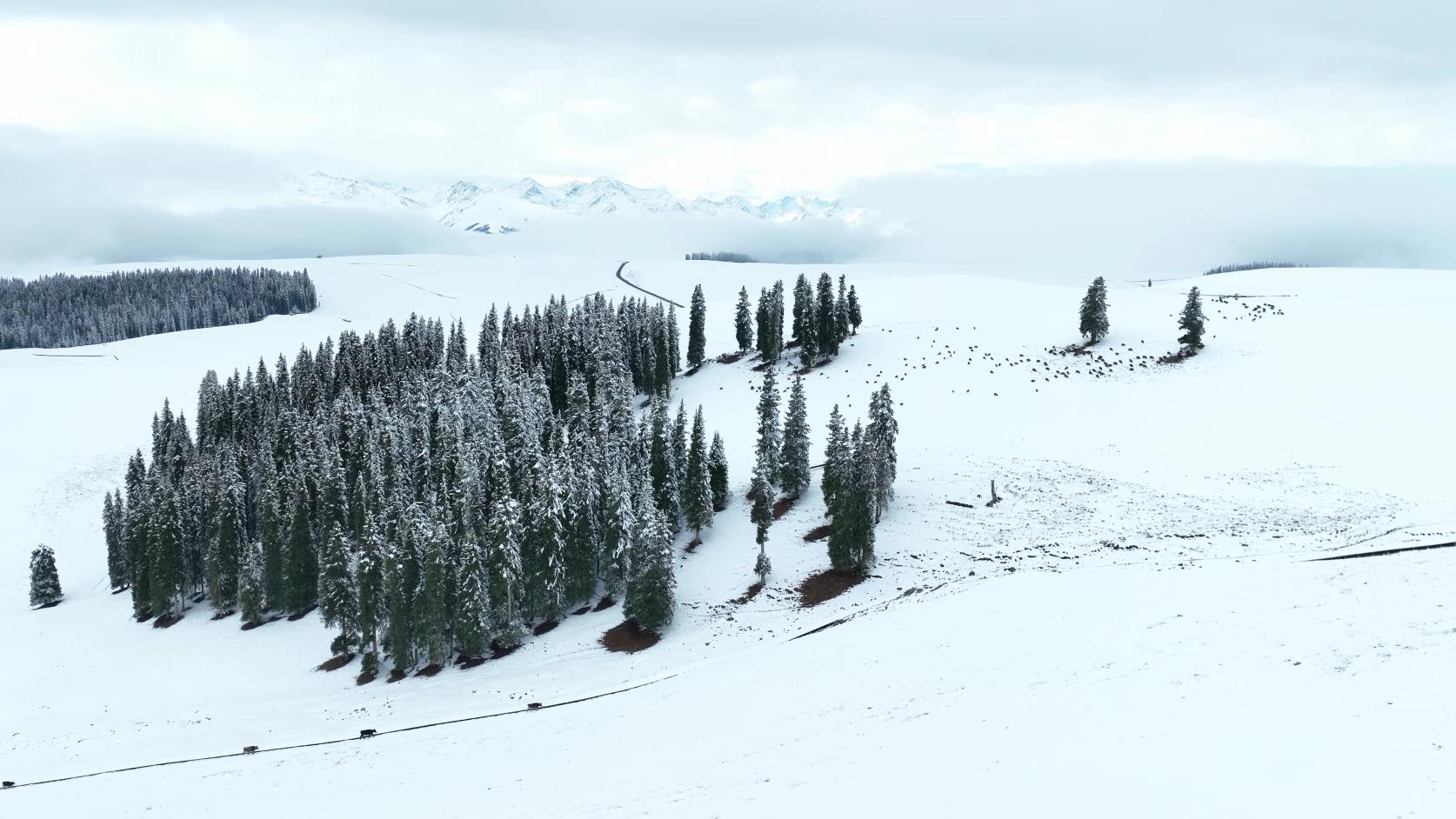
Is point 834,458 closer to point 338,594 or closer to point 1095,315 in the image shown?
point 338,594

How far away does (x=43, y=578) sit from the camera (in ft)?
257

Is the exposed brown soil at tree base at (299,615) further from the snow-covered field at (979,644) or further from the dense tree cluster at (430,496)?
the snow-covered field at (979,644)

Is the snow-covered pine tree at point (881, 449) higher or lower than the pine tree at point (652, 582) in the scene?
higher

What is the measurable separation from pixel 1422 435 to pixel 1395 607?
54.5 meters

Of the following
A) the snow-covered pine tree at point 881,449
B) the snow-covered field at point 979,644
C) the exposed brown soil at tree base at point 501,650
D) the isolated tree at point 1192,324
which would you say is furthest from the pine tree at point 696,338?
the exposed brown soil at tree base at point 501,650

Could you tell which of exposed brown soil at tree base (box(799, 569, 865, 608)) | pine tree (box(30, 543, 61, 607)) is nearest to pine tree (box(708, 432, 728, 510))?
exposed brown soil at tree base (box(799, 569, 865, 608))

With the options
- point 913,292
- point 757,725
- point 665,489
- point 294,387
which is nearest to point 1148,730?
point 757,725

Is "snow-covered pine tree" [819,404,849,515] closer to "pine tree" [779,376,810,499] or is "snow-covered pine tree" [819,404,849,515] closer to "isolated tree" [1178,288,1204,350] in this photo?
"pine tree" [779,376,810,499]

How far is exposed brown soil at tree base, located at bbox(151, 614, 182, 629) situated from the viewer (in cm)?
7069

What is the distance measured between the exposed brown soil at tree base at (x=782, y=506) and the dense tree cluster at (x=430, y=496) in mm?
5229

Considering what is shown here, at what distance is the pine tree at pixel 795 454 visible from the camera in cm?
6844

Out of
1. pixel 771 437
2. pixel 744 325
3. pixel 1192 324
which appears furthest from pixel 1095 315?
pixel 771 437

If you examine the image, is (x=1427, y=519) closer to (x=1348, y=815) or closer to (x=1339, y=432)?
(x=1339, y=432)

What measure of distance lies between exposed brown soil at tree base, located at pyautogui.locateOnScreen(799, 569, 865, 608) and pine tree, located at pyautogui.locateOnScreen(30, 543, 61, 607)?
79.7 meters
